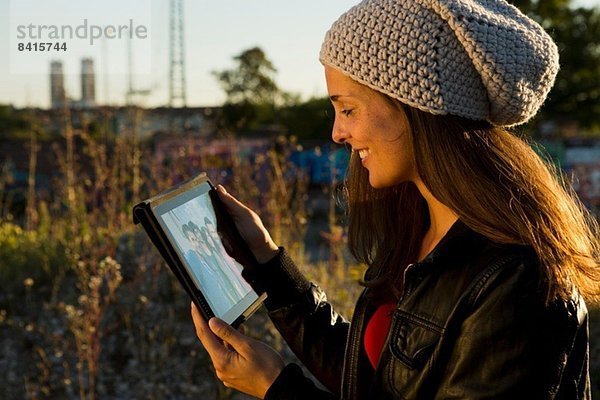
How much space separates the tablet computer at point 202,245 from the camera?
68.6 inches

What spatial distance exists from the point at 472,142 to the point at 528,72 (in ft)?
0.58

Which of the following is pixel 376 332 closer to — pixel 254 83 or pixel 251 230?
pixel 251 230

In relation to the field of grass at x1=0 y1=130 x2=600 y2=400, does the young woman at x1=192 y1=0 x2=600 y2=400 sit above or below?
above

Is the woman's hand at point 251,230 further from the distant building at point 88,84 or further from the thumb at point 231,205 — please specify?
the distant building at point 88,84

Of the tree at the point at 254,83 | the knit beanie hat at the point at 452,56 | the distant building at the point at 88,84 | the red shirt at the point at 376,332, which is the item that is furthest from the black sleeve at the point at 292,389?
the tree at the point at 254,83

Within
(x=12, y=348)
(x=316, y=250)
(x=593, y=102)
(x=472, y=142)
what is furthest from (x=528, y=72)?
(x=593, y=102)

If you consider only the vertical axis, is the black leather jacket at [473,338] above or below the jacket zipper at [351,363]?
above

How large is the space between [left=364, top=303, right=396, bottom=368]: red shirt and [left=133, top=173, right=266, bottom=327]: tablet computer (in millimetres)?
306

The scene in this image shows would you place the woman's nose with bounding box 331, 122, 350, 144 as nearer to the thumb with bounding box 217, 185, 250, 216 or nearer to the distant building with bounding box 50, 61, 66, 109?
the thumb with bounding box 217, 185, 250, 216

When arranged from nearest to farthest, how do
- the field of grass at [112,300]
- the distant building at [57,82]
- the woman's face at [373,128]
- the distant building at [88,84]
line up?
the woman's face at [373,128] < the field of grass at [112,300] < the distant building at [57,82] < the distant building at [88,84]

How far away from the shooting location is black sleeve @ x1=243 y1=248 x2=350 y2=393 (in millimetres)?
2160

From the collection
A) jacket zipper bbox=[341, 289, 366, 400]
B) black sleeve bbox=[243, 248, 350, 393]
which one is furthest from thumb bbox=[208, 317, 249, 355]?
black sleeve bbox=[243, 248, 350, 393]

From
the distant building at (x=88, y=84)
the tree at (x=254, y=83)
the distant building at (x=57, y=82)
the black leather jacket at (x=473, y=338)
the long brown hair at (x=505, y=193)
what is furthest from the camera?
the tree at (x=254, y=83)

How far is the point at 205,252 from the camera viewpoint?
193 cm
